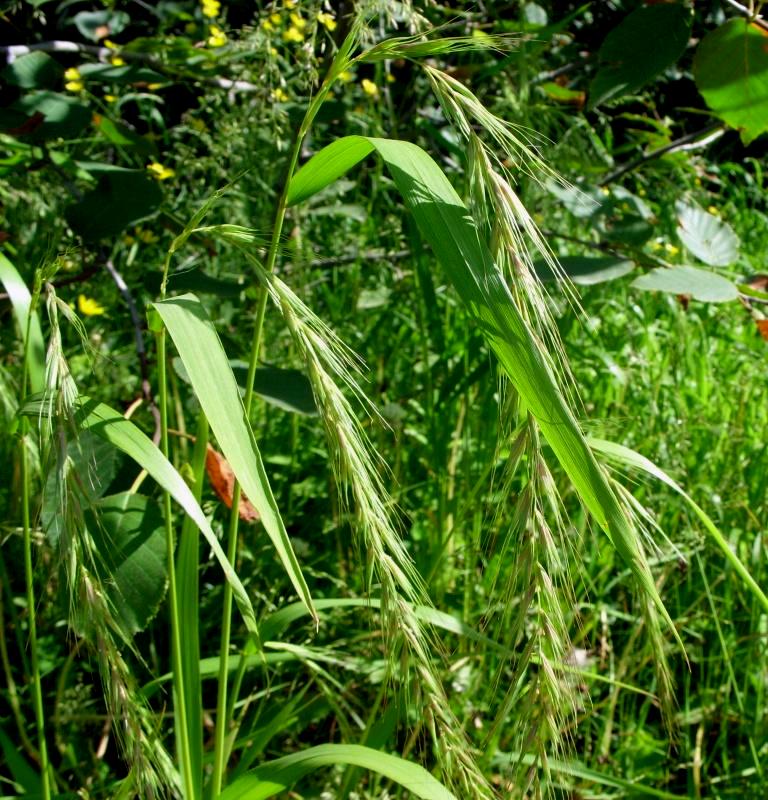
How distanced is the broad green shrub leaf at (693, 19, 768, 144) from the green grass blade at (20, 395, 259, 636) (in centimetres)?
78

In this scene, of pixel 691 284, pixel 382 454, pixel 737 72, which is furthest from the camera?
pixel 382 454

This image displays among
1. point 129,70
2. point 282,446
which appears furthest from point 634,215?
point 129,70

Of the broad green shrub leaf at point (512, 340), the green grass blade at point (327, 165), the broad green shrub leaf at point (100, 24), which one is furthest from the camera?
the broad green shrub leaf at point (100, 24)

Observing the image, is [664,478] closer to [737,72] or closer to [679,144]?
[737,72]

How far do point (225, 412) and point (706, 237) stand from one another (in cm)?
106

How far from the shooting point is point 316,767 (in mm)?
768

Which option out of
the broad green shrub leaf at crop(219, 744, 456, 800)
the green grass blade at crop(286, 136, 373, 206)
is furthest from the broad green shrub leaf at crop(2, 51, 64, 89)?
the broad green shrub leaf at crop(219, 744, 456, 800)

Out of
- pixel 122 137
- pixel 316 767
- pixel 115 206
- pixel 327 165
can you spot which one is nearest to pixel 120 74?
pixel 122 137

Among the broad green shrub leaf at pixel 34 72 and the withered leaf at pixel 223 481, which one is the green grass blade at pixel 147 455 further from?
the broad green shrub leaf at pixel 34 72

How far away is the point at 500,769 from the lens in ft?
4.06

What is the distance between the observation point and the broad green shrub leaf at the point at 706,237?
1.39 meters

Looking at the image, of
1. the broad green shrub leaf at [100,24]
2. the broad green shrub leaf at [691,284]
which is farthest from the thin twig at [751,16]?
the broad green shrub leaf at [100,24]

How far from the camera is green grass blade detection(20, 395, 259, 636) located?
630 millimetres

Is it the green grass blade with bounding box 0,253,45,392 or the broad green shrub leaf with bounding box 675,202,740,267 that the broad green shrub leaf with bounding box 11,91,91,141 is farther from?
the broad green shrub leaf with bounding box 675,202,740,267
